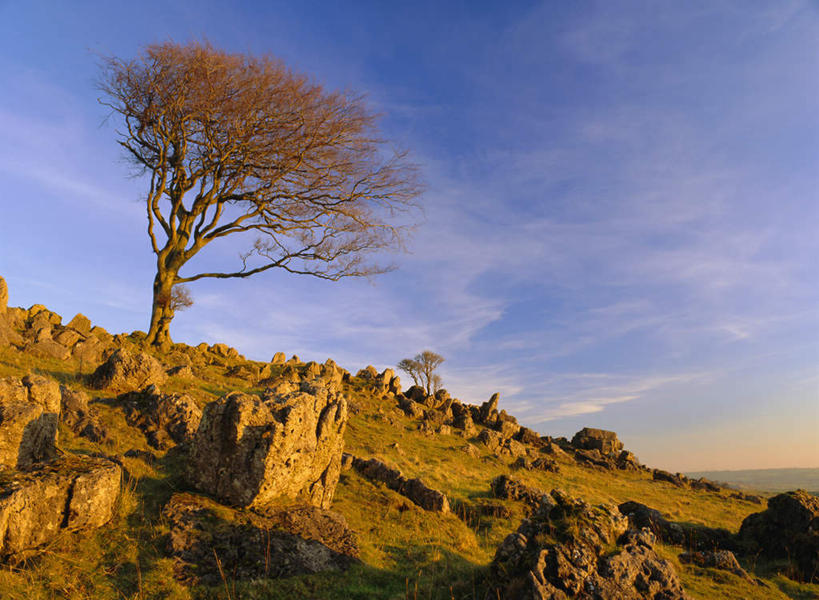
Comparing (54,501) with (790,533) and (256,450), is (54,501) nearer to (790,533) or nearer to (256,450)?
(256,450)

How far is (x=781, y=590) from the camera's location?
1139 centimetres

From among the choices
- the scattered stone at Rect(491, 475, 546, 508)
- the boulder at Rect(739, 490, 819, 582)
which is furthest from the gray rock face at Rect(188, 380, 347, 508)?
the boulder at Rect(739, 490, 819, 582)

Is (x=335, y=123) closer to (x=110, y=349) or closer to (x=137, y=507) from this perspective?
(x=110, y=349)

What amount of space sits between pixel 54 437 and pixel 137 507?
2.78m

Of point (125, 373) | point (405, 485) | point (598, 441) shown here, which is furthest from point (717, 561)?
point (598, 441)

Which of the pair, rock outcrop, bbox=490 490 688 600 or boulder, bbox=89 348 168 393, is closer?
rock outcrop, bbox=490 490 688 600

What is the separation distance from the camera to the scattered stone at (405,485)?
44.0 ft

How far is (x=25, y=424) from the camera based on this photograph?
8.45m

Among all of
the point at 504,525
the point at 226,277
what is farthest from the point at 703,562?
the point at 226,277

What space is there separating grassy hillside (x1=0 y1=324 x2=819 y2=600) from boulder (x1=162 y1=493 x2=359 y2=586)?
206mm

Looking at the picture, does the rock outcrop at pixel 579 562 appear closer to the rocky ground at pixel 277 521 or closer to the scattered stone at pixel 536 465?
the rocky ground at pixel 277 521

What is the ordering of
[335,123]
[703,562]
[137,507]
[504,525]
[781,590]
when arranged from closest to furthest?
[137,507] < [781,590] < [703,562] < [504,525] < [335,123]

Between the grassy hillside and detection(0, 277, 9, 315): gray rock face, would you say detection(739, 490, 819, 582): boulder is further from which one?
detection(0, 277, 9, 315): gray rock face

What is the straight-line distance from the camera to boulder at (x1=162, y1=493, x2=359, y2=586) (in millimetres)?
7215
